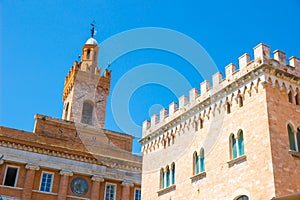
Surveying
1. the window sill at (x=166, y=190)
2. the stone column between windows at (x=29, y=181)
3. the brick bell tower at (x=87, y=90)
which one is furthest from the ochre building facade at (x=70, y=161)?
the window sill at (x=166, y=190)

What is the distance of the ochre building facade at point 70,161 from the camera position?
28062 millimetres

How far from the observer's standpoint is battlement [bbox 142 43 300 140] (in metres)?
15.6

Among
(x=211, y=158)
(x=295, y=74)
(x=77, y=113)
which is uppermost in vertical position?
(x=77, y=113)

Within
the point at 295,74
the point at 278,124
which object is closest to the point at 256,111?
the point at 278,124

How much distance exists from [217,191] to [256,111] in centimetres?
378

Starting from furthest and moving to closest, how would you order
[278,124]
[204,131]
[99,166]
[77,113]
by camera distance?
[77,113]
[99,166]
[204,131]
[278,124]

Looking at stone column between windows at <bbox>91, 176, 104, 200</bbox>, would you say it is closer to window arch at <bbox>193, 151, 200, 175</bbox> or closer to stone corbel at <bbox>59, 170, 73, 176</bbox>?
stone corbel at <bbox>59, 170, 73, 176</bbox>

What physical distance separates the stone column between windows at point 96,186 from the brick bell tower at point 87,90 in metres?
8.50

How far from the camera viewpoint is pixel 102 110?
39.7 metres

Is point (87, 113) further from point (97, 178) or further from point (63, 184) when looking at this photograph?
point (63, 184)

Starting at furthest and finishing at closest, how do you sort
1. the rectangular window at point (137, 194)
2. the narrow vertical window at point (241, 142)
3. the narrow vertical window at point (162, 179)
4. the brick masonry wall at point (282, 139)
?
the rectangular window at point (137, 194) < the narrow vertical window at point (162, 179) < the narrow vertical window at point (241, 142) < the brick masonry wall at point (282, 139)

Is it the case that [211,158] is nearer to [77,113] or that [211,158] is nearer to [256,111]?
[256,111]

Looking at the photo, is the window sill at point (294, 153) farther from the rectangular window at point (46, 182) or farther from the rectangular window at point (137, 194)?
the rectangular window at point (46, 182)

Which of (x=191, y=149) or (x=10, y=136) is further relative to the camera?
(x=10, y=136)
